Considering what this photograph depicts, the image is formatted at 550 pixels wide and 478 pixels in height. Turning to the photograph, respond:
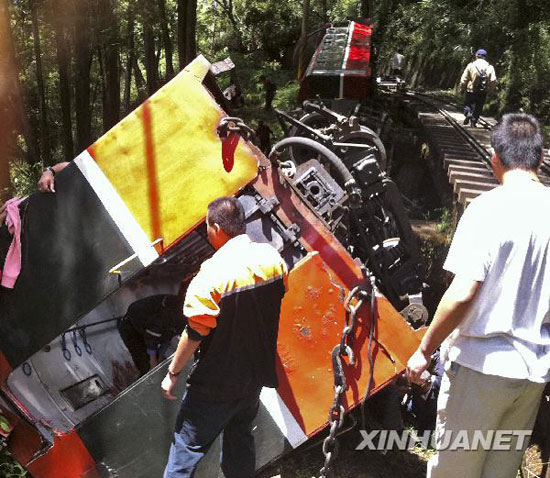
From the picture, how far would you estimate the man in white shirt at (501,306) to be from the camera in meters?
2.35

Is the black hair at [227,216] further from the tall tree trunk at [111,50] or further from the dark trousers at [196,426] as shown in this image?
the tall tree trunk at [111,50]

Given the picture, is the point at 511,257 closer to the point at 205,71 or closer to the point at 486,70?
the point at 205,71

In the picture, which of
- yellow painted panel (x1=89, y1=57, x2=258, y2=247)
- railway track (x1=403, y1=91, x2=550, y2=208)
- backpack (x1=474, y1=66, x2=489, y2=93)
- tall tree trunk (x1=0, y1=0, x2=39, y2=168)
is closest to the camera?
yellow painted panel (x1=89, y1=57, x2=258, y2=247)

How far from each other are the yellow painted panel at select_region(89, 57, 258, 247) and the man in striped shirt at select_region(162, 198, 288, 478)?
746mm

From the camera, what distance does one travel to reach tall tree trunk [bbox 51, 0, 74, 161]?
13.1 meters

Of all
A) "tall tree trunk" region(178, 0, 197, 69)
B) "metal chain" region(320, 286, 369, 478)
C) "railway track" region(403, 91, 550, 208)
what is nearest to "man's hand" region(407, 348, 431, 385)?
"metal chain" region(320, 286, 369, 478)

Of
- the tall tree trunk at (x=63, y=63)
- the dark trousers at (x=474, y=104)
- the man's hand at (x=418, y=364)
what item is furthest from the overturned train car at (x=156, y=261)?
the tall tree trunk at (x=63, y=63)

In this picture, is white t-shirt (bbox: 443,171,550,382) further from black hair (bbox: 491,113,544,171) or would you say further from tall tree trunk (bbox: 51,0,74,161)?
tall tree trunk (bbox: 51,0,74,161)

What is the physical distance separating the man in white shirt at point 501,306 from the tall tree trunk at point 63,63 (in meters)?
12.9

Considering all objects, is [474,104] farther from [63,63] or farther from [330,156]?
[63,63]

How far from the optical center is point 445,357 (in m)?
2.70

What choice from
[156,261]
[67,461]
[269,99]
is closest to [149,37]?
[269,99]

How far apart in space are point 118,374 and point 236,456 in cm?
210

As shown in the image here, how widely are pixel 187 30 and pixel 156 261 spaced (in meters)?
10.6
